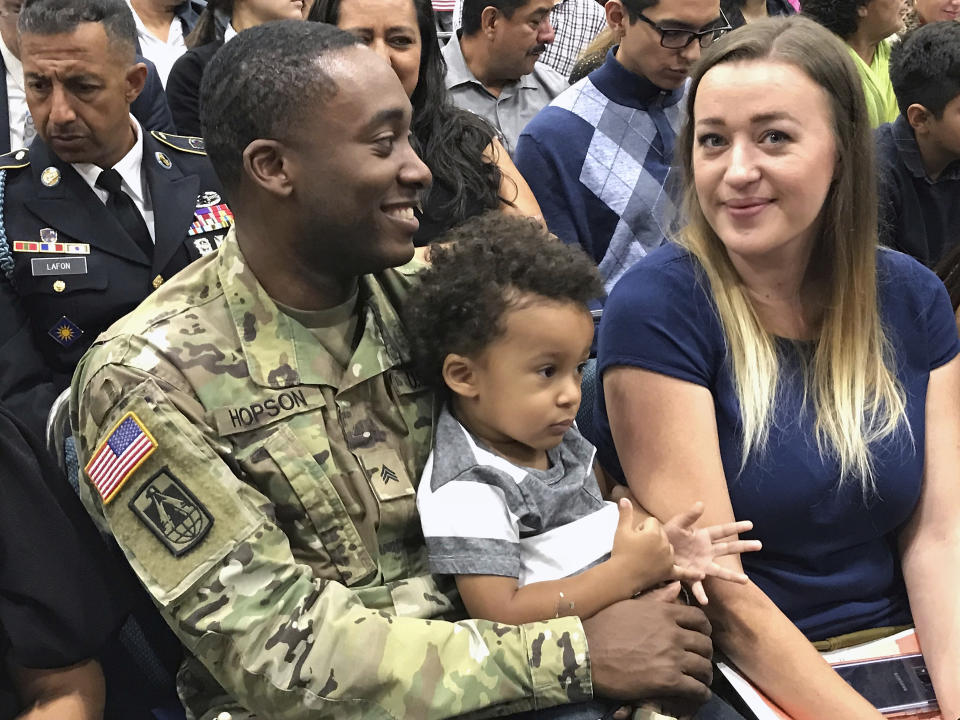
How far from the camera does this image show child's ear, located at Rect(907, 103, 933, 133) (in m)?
3.44

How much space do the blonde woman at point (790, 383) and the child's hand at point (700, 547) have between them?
0.07 meters

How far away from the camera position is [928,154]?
344 cm

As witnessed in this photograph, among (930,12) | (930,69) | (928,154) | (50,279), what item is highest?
(930,69)

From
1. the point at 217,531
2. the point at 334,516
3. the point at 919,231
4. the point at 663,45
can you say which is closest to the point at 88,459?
the point at 217,531

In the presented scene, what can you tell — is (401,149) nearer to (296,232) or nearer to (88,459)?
(296,232)

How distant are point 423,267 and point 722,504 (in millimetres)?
658

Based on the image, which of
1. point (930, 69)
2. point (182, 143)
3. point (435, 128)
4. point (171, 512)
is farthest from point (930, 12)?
point (171, 512)

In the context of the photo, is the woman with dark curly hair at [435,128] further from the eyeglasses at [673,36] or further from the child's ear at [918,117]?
the child's ear at [918,117]

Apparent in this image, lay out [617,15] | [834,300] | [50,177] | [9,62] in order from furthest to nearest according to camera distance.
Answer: [9,62], [617,15], [50,177], [834,300]

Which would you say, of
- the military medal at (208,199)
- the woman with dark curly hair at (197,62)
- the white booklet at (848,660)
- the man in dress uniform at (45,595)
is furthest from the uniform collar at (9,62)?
the white booklet at (848,660)

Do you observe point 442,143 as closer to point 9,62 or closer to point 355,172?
point 355,172

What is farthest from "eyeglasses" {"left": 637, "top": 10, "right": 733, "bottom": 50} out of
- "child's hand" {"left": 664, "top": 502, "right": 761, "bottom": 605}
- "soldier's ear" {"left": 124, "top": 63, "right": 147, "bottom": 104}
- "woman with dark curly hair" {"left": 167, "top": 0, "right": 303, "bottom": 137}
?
"child's hand" {"left": 664, "top": 502, "right": 761, "bottom": 605}

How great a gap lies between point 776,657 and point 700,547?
221 millimetres

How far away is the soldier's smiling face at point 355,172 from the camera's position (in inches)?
64.7
